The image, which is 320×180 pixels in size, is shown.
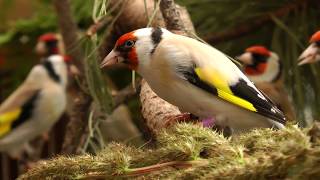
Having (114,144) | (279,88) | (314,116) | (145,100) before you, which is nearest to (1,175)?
(279,88)

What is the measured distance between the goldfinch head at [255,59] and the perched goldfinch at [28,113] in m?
0.82

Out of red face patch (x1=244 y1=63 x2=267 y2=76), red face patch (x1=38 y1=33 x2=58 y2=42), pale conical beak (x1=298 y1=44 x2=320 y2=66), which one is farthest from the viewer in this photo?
red face patch (x1=38 y1=33 x2=58 y2=42)

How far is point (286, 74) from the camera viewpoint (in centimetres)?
187

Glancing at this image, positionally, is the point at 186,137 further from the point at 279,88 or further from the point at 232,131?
the point at 279,88

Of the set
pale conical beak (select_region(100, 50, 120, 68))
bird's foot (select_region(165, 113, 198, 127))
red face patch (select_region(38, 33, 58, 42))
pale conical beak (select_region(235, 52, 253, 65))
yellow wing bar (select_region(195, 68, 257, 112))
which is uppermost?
pale conical beak (select_region(100, 50, 120, 68))

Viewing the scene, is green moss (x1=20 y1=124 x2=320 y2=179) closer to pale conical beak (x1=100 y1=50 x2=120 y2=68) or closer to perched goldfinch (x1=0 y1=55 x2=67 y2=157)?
pale conical beak (x1=100 y1=50 x2=120 y2=68)

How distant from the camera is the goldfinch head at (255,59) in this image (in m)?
2.10

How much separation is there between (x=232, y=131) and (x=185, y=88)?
12 cm

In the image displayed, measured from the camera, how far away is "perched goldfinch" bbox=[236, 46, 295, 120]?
197 centimetres

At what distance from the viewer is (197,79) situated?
1.24 metres

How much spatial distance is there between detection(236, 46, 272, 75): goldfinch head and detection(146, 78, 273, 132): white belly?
2.59ft

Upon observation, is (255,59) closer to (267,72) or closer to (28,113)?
(267,72)

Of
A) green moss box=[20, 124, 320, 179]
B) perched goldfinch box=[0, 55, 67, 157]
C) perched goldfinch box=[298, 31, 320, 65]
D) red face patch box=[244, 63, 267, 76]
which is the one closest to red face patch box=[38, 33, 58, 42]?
perched goldfinch box=[0, 55, 67, 157]

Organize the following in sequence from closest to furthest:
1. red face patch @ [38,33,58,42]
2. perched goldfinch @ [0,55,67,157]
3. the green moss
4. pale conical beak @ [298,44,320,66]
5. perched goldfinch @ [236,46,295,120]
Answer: the green moss < pale conical beak @ [298,44,320,66] < perched goldfinch @ [236,46,295,120] < perched goldfinch @ [0,55,67,157] < red face patch @ [38,33,58,42]
